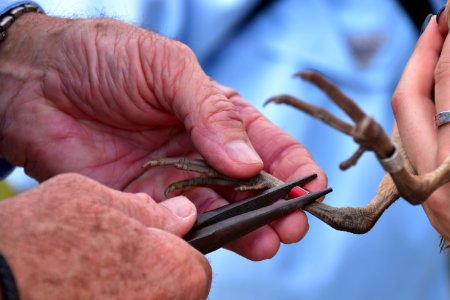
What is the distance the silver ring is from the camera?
125cm

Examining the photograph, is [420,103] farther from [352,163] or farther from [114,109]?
[114,109]

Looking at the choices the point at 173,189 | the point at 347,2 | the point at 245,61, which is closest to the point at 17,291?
the point at 173,189

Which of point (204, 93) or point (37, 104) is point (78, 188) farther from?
point (37, 104)

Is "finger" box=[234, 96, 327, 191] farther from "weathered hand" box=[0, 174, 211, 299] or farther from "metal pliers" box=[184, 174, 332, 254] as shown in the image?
"weathered hand" box=[0, 174, 211, 299]

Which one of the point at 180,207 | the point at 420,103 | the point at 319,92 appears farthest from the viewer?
the point at 319,92

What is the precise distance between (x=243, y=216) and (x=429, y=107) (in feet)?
1.65

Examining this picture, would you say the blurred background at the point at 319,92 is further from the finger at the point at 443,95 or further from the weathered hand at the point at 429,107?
the finger at the point at 443,95

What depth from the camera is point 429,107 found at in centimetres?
138

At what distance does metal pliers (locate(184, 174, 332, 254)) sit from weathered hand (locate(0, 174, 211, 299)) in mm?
98

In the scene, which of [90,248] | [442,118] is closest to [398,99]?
[442,118]

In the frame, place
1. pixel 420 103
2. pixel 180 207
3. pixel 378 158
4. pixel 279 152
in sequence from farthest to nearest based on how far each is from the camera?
pixel 279 152 → pixel 420 103 → pixel 180 207 → pixel 378 158

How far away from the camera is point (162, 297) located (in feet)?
3.10

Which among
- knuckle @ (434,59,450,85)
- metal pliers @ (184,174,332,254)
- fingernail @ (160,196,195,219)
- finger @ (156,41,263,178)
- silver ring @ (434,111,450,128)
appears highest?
knuckle @ (434,59,450,85)

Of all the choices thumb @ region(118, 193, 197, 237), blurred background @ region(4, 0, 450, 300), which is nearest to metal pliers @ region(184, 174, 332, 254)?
thumb @ region(118, 193, 197, 237)
